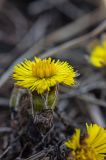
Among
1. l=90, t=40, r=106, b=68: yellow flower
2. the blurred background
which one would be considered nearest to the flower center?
the blurred background

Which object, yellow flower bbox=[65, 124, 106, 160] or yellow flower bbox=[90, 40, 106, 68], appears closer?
yellow flower bbox=[65, 124, 106, 160]

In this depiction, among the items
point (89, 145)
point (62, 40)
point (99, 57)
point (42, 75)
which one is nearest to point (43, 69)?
point (42, 75)

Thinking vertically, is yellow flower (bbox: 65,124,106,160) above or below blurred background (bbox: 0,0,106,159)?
below

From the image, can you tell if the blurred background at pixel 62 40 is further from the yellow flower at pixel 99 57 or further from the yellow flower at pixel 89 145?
the yellow flower at pixel 89 145

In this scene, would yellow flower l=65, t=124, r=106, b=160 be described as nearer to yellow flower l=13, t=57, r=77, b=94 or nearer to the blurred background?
yellow flower l=13, t=57, r=77, b=94

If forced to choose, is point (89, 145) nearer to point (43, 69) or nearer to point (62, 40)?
point (43, 69)

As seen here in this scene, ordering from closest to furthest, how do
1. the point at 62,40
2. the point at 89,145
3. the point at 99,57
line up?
the point at 89,145 → the point at 99,57 → the point at 62,40

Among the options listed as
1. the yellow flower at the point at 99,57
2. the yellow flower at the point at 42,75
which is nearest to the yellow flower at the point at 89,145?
the yellow flower at the point at 42,75

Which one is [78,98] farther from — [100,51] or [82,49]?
[82,49]
